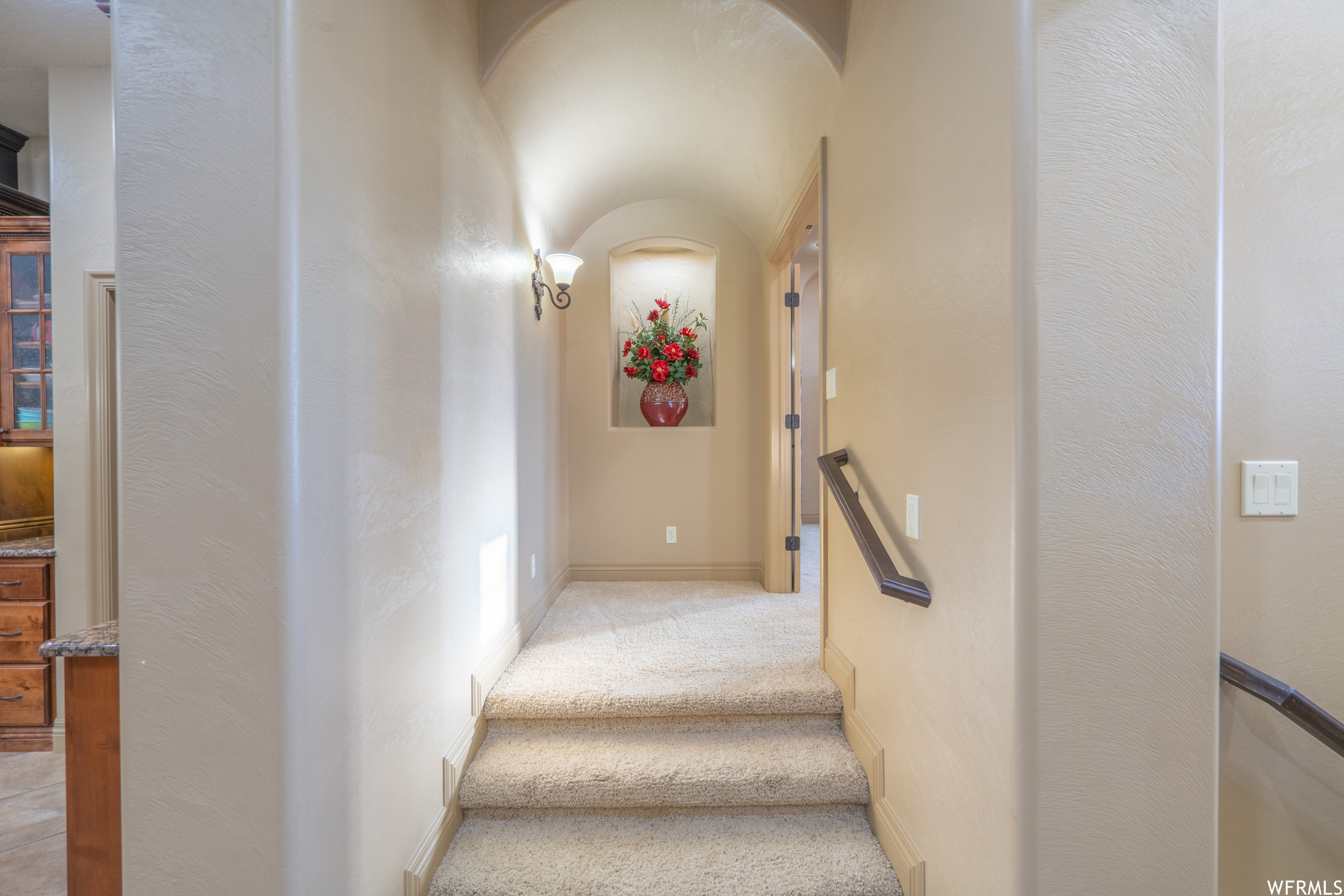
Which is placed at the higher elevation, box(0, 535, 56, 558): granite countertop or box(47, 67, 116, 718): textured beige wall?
box(47, 67, 116, 718): textured beige wall

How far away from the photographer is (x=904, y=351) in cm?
149

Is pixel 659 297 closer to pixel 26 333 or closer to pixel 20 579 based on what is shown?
pixel 26 333

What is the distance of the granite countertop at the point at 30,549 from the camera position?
246 centimetres

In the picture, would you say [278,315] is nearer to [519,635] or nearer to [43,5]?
[519,635]

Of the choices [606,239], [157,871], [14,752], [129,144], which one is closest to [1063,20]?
[129,144]

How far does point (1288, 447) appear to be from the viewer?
134cm

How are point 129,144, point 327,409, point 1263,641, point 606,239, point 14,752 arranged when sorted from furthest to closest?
1. point 606,239
2. point 14,752
3. point 1263,641
4. point 327,409
5. point 129,144

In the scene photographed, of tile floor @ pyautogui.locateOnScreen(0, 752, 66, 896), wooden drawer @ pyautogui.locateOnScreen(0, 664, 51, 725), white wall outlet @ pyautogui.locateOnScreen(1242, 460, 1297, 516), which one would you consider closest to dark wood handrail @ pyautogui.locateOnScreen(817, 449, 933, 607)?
white wall outlet @ pyautogui.locateOnScreen(1242, 460, 1297, 516)

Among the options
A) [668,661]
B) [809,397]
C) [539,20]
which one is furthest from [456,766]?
[809,397]

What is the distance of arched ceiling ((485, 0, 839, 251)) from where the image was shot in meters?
2.03

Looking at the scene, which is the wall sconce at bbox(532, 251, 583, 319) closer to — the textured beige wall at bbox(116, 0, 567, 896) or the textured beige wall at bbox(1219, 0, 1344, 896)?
the textured beige wall at bbox(116, 0, 567, 896)

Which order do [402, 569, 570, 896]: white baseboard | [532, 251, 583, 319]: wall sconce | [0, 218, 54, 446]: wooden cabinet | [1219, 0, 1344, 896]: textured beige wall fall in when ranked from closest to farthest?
[1219, 0, 1344, 896]: textured beige wall < [402, 569, 570, 896]: white baseboard < [0, 218, 54, 446]: wooden cabinet < [532, 251, 583, 319]: wall sconce

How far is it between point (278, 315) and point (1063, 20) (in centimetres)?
154

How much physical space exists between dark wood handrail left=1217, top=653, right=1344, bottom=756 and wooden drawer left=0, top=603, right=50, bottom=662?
13.8 ft
